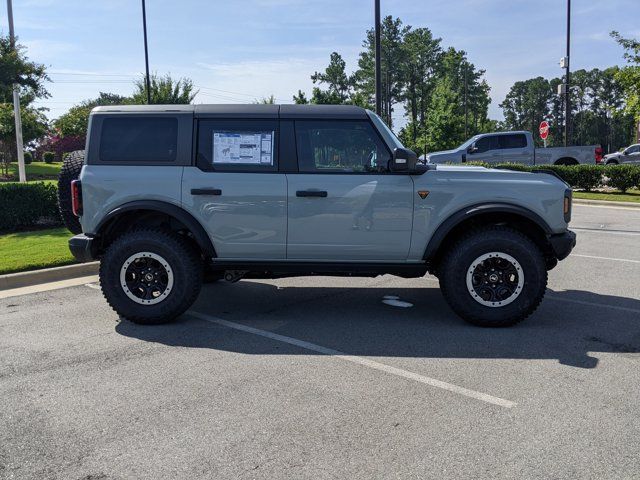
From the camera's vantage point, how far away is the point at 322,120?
5402mm

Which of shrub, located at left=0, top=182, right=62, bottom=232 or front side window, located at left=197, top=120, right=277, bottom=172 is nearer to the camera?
front side window, located at left=197, top=120, right=277, bottom=172

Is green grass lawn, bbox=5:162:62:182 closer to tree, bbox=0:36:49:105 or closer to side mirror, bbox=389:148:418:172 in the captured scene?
tree, bbox=0:36:49:105

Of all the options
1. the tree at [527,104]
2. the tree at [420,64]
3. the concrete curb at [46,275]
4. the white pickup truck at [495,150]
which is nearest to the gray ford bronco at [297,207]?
the concrete curb at [46,275]

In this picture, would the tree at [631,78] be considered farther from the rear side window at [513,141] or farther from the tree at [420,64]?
the tree at [420,64]

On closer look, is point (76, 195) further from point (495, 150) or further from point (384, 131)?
point (495, 150)

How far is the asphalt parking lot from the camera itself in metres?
2.98

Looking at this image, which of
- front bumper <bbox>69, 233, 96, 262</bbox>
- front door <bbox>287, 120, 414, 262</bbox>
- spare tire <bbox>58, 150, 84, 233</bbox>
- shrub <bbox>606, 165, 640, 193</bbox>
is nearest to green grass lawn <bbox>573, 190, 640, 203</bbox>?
shrub <bbox>606, 165, 640, 193</bbox>

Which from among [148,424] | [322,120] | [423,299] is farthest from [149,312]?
[423,299]

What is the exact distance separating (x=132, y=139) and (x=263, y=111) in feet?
4.24

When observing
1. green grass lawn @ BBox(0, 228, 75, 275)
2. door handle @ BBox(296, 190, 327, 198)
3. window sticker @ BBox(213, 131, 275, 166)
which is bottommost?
green grass lawn @ BBox(0, 228, 75, 275)

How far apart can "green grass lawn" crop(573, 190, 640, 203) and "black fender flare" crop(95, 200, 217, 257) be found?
50.2ft

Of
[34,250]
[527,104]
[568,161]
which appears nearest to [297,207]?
[34,250]

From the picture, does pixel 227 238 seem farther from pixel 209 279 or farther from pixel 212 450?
pixel 212 450

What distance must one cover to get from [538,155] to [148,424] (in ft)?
73.6
